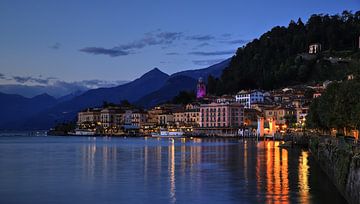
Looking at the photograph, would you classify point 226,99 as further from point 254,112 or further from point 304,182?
point 304,182

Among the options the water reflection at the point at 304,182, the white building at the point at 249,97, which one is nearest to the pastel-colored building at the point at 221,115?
the white building at the point at 249,97

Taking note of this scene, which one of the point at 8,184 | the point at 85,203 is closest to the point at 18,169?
the point at 8,184

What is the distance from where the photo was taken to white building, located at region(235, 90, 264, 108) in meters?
189

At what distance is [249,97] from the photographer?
19125cm

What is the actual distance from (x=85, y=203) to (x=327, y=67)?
177 m

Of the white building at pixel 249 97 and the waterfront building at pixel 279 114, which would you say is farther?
the white building at pixel 249 97

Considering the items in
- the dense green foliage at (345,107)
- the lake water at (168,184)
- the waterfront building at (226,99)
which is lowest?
the lake water at (168,184)

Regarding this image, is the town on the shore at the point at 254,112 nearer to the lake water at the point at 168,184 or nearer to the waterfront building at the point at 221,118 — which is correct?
the waterfront building at the point at 221,118

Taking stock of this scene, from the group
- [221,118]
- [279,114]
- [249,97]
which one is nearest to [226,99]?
[249,97]

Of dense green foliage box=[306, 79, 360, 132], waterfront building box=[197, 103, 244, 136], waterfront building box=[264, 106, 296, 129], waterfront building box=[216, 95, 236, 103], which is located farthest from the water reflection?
waterfront building box=[216, 95, 236, 103]

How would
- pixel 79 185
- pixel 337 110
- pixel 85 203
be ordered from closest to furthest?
1. pixel 85 203
2. pixel 79 185
3. pixel 337 110

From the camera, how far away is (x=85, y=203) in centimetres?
2939

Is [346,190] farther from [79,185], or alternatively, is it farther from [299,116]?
[299,116]

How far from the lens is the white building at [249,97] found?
621 ft
